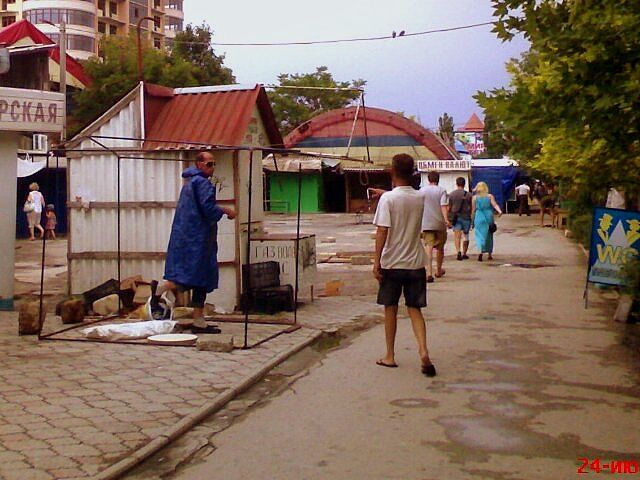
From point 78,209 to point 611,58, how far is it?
7751mm

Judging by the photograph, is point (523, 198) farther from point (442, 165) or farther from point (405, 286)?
point (405, 286)

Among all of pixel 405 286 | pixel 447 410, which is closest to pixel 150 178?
pixel 405 286

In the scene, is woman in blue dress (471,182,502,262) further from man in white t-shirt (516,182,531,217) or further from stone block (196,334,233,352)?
man in white t-shirt (516,182,531,217)

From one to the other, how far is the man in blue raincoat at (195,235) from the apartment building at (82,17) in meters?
56.7

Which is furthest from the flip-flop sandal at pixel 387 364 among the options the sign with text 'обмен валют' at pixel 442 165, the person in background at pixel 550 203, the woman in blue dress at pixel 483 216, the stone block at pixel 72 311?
the sign with text 'обмен валют' at pixel 442 165

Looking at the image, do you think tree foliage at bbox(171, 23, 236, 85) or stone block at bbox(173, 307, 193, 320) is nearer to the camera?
stone block at bbox(173, 307, 193, 320)

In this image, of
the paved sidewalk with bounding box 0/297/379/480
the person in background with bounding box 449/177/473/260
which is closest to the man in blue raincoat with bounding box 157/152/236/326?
the paved sidewalk with bounding box 0/297/379/480

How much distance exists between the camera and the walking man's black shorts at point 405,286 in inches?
303

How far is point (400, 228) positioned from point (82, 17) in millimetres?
69630

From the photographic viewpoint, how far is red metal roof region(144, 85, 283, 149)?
1124cm

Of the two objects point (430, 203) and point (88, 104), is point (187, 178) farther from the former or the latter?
point (88, 104)

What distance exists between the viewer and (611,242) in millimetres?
10922

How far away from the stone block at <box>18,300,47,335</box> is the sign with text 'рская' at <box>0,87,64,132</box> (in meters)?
3.06
